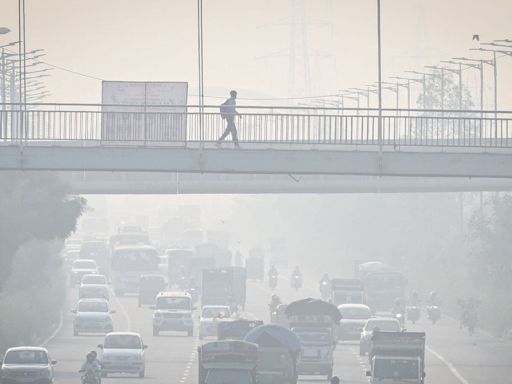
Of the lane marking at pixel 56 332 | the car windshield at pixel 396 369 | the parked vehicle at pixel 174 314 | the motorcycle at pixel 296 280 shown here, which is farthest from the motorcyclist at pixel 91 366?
the motorcycle at pixel 296 280

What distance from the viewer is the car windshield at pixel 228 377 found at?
58.0 m

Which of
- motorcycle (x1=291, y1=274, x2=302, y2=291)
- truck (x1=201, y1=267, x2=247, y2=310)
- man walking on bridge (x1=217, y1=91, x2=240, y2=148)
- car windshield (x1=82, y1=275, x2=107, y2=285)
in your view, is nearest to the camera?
man walking on bridge (x1=217, y1=91, x2=240, y2=148)

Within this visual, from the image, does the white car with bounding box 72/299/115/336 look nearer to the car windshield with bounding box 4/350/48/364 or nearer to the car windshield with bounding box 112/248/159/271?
the car windshield with bounding box 4/350/48/364

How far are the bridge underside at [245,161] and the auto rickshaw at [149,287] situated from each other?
67791 mm

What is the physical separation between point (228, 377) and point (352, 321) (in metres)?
40.2

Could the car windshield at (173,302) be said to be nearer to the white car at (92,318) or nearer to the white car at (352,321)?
the white car at (92,318)

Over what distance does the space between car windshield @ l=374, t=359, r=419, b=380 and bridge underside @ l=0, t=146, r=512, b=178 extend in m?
6.85

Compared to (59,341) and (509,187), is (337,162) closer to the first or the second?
(59,341)

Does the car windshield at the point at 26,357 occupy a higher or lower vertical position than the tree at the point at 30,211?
lower

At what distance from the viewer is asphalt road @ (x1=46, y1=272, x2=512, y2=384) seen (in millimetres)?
73625

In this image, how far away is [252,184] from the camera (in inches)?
4523

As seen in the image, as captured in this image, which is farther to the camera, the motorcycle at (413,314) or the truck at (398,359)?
the motorcycle at (413,314)

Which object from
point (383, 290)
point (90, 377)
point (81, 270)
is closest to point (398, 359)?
point (90, 377)

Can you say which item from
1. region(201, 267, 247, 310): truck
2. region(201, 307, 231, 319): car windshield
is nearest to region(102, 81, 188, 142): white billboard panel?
region(201, 307, 231, 319): car windshield
